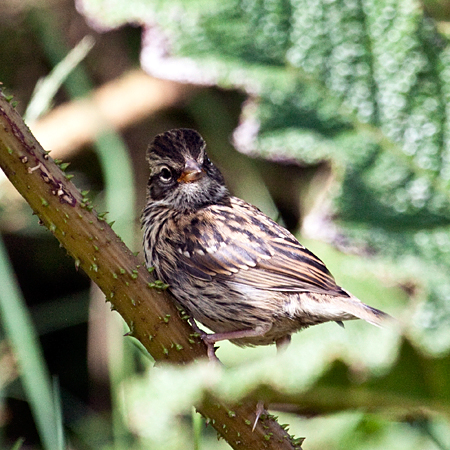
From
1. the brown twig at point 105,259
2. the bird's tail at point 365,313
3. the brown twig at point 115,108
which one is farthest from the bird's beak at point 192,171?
the brown twig at point 115,108

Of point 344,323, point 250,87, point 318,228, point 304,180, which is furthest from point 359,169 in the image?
point 304,180

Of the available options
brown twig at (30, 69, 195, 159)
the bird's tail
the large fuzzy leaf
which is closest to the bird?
the bird's tail

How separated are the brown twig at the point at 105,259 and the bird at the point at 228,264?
2.21 ft

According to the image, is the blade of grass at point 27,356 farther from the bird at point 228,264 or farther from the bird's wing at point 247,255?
the bird's wing at point 247,255

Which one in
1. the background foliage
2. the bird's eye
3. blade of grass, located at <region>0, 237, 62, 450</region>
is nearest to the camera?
the background foliage

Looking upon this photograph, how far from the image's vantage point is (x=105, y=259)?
56.8 inches

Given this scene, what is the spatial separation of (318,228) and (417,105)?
0.50 meters

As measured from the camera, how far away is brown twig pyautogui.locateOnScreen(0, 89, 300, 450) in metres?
1.38

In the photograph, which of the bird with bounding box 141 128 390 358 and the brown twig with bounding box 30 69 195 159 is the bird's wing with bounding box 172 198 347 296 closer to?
the bird with bounding box 141 128 390 358

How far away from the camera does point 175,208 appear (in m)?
2.68

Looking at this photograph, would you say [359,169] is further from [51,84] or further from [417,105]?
[51,84]

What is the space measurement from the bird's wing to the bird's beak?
Answer: 155 mm

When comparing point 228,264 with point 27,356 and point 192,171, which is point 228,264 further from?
point 27,356

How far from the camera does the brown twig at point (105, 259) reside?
138 cm
